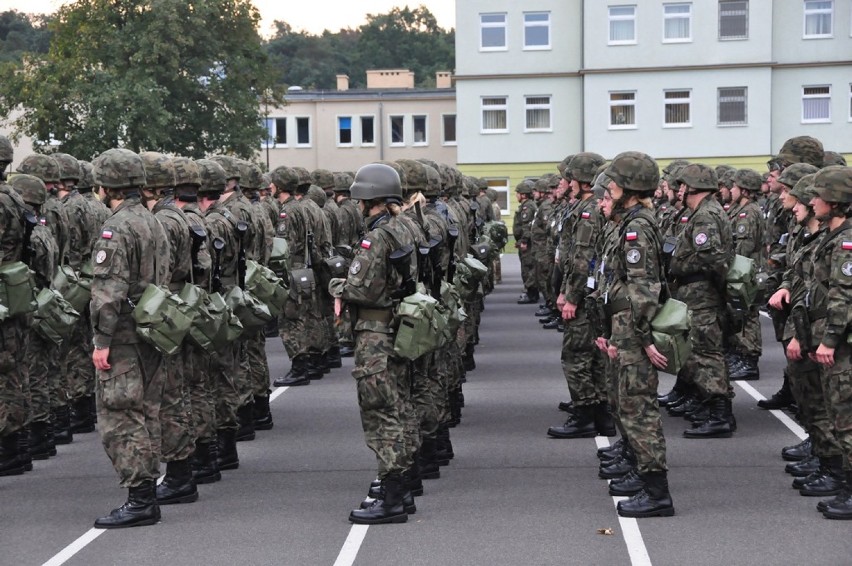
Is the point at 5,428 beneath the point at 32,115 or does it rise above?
beneath

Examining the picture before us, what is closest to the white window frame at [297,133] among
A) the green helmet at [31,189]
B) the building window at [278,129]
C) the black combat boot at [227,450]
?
the building window at [278,129]

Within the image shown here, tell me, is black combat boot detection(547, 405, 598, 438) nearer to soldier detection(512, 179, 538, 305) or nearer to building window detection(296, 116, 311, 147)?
soldier detection(512, 179, 538, 305)

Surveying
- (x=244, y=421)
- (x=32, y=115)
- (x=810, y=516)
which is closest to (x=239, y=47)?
(x=32, y=115)

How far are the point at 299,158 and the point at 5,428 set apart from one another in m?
56.0

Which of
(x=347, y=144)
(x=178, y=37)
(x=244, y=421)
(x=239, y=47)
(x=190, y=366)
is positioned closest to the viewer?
(x=190, y=366)

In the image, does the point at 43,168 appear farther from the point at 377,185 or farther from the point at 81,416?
the point at 377,185

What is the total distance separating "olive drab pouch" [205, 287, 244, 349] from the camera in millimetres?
9133

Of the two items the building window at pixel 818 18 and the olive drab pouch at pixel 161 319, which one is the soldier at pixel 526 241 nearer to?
the olive drab pouch at pixel 161 319

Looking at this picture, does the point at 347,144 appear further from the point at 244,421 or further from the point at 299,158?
the point at 244,421

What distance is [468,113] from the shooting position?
5084 cm

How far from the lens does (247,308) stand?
10.5 metres

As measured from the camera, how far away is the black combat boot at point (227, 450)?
10117mm

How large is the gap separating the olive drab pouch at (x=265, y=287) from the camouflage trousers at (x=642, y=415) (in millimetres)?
3953

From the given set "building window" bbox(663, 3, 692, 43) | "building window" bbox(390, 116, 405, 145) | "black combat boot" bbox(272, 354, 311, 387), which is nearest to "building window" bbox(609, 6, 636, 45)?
"building window" bbox(663, 3, 692, 43)
